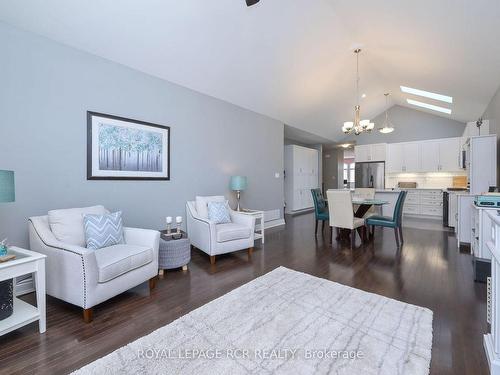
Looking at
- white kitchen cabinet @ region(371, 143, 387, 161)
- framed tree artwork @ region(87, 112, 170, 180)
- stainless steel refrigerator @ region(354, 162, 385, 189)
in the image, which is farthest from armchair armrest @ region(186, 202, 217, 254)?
white kitchen cabinet @ region(371, 143, 387, 161)

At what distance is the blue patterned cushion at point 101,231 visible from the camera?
7.79 ft

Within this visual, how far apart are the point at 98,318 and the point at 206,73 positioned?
3506 mm

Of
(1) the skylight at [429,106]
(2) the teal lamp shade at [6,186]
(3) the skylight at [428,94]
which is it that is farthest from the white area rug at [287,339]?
(1) the skylight at [429,106]

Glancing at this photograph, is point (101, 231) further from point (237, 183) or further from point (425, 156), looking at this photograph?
point (425, 156)

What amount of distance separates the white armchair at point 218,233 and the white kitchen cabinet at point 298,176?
422 cm

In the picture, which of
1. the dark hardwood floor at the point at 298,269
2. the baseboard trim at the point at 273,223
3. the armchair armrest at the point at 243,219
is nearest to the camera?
the dark hardwood floor at the point at 298,269

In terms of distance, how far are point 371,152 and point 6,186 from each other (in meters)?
8.60

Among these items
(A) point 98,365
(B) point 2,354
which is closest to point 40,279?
(B) point 2,354

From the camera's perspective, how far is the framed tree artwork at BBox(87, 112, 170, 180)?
2934 mm

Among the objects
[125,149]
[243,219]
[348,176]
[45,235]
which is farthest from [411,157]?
[45,235]

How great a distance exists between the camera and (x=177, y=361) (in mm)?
1468

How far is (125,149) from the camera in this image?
323 cm

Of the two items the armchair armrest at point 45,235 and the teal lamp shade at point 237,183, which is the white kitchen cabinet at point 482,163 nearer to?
the teal lamp shade at point 237,183

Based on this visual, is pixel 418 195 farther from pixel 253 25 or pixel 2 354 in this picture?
pixel 2 354
